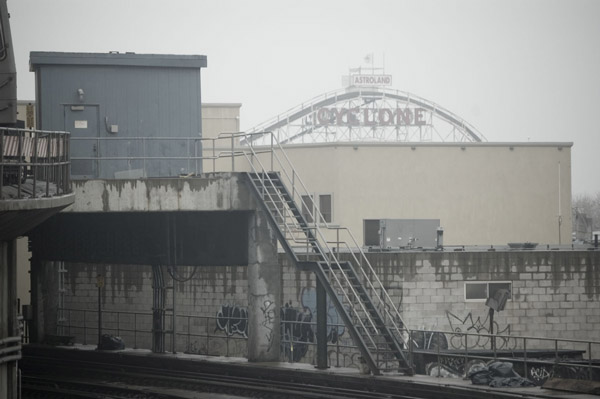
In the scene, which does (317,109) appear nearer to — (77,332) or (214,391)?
(77,332)

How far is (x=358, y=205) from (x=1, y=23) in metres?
31.6

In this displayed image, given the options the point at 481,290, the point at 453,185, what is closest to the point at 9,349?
the point at 481,290

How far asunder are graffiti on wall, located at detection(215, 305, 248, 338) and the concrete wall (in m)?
14.6

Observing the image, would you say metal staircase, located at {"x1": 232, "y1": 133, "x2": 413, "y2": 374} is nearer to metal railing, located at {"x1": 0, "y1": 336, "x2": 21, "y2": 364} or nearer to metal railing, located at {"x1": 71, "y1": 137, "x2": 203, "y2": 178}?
metal railing, located at {"x1": 71, "y1": 137, "x2": 203, "y2": 178}

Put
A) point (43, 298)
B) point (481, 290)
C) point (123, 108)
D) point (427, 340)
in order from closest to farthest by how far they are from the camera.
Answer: point (123, 108), point (427, 340), point (481, 290), point (43, 298)

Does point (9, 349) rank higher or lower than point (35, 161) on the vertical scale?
lower

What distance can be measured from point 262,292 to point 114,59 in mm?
8165

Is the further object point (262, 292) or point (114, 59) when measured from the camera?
point (114, 59)

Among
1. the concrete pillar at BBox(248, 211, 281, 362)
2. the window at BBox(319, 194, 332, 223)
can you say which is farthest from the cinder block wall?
the window at BBox(319, 194, 332, 223)

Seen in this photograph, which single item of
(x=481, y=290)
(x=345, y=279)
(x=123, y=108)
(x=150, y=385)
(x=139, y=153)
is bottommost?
(x=150, y=385)

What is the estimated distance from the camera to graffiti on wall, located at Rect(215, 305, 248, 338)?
1479 inches

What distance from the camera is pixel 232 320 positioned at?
1486 inches

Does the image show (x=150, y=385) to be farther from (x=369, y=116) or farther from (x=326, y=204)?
(x=369, y=116)

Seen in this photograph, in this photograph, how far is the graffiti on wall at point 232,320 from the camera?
37562 millimetres
